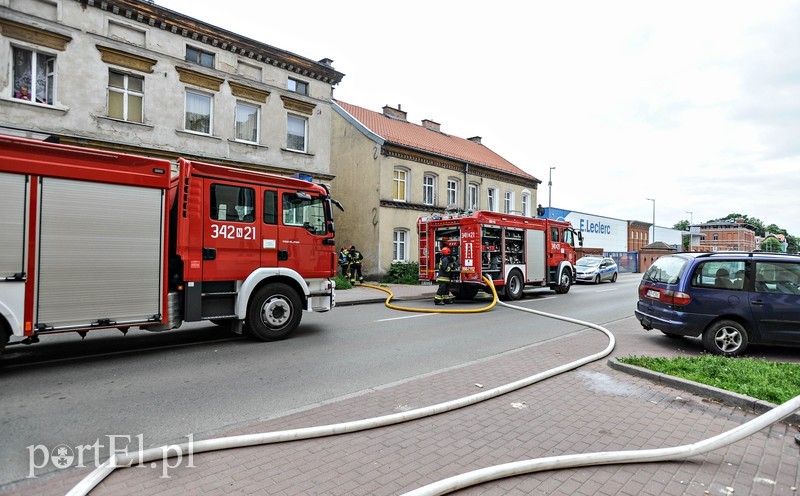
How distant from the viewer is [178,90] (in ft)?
51.3

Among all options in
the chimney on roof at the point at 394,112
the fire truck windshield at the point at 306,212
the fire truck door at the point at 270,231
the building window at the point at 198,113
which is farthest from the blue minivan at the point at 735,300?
the chimney on roof at the point at 394,112

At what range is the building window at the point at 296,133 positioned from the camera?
1889 centimetres

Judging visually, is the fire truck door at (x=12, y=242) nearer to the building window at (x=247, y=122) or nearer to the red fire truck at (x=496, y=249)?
the red fire truck at (x=496, y=249)

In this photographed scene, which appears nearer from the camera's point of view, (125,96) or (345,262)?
(125,96)

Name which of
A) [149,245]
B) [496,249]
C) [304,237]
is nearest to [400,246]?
[496,249]

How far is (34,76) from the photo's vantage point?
13.1 m

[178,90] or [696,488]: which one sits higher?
[178,90]

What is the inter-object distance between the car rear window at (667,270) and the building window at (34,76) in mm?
17064

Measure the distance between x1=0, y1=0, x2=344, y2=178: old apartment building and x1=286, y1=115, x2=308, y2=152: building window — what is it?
44mm

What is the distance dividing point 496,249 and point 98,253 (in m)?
11.5

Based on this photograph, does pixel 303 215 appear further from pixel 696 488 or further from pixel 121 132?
pixel 121 132

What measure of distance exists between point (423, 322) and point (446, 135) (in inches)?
924

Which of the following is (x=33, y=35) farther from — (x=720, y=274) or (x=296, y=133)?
(x=720, y=274)

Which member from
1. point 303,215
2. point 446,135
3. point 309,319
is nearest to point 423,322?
point 309,319
